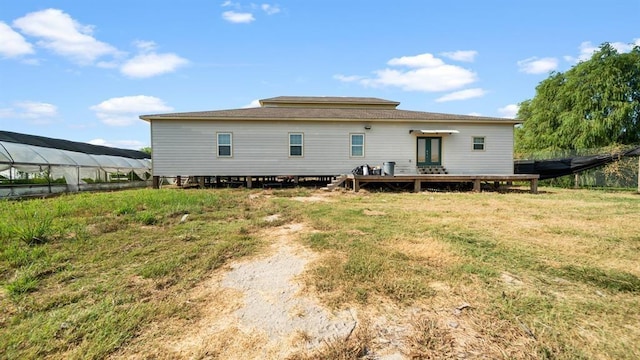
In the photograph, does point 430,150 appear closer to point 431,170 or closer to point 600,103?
point 431,170

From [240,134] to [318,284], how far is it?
37.0ft

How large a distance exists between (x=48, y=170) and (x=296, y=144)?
972 cm

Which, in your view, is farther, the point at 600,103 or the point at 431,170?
the point at 600,103

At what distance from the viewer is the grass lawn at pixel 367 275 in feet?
6.66

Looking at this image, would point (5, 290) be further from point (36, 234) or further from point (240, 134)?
point (240, 134)

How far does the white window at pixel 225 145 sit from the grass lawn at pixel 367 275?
288 inches

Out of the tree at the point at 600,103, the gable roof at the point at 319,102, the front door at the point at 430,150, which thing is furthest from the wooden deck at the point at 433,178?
the gable roof at the point at 319,102

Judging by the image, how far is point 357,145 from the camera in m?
13.6

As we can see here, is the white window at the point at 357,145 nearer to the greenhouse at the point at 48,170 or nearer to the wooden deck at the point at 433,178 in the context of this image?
the wooden deck at the point at 433,178

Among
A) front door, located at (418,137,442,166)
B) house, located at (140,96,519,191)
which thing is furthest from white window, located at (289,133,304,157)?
front door, located at (418,137,442,166)

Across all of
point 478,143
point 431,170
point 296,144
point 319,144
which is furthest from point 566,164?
point 296,144

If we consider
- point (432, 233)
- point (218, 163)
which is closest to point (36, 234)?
point (432, 233)

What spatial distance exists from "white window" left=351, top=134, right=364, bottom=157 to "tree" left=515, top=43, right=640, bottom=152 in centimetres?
997

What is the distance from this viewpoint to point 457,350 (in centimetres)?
193
